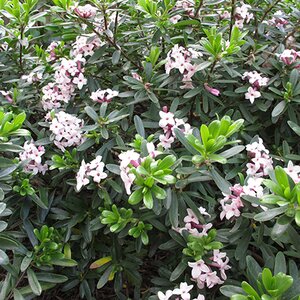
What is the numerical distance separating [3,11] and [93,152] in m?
0.89

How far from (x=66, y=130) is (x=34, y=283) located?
0.67 meters

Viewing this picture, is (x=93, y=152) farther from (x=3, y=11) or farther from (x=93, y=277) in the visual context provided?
(x=3, y=11)

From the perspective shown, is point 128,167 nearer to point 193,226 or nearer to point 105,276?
point 193,226

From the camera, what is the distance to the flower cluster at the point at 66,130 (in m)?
2.00

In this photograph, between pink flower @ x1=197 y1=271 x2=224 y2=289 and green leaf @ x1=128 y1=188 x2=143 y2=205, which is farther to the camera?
pink flower @ x1=197 y1=271 x2=224 y2=289

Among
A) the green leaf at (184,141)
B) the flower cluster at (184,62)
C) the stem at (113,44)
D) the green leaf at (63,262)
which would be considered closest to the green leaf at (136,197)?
the green leaf at (184,141)

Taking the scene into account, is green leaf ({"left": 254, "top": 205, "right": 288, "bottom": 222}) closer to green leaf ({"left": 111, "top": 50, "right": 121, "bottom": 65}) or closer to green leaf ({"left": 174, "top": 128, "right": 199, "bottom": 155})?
green leaf ({"left": 174, "top": 128, "right": 199, "bottom": 155})

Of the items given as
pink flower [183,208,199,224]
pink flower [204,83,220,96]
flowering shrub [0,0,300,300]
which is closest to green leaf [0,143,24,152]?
flowering shrub [0,0,300,300]

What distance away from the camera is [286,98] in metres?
2.08

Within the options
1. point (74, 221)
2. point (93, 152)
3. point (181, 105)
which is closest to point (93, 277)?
point (74, 221)

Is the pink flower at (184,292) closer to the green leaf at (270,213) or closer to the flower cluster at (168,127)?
the green leaf at (270,213)

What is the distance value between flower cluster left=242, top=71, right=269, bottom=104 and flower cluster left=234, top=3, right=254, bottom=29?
0.34 m

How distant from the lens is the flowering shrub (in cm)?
162

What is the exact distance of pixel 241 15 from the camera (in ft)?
7.59
